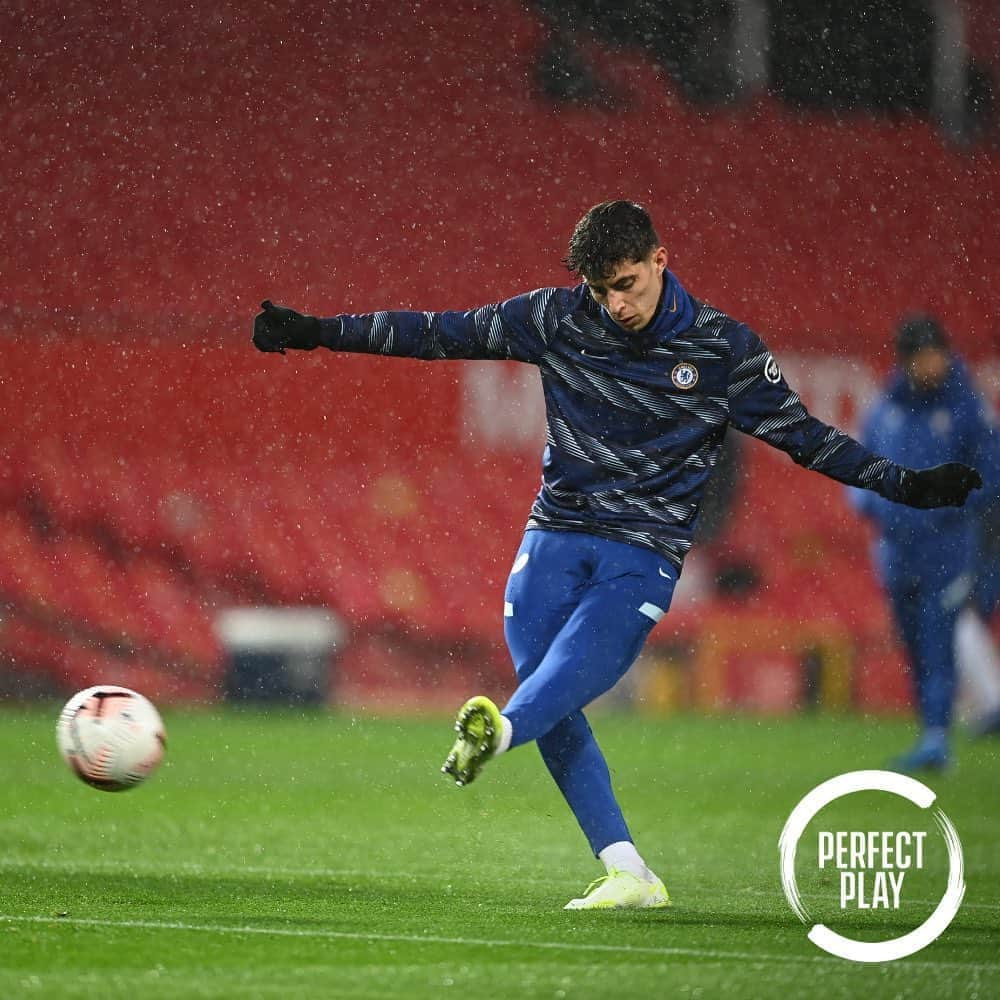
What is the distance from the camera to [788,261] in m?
17.8

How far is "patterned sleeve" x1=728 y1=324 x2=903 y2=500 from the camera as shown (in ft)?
16.3

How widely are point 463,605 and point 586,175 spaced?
481 cm

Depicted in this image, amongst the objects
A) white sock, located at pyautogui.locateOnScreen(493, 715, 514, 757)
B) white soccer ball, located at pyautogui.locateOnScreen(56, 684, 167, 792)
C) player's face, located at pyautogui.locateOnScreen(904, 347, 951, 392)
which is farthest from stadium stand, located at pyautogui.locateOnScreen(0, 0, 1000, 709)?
white sock, located at pyautogui.locateOnScreen(493, 715, 514, 757)

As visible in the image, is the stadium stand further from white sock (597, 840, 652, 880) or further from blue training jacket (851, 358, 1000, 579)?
white sock (597, 840, 652, 880)

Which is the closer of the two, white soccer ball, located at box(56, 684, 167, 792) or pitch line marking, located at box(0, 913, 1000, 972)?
pitch line marking, located at box(0, 913, 1000, 972)

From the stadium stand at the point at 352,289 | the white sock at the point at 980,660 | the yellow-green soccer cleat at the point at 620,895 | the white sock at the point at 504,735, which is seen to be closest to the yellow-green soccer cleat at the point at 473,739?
the white sock at the point at 504,735

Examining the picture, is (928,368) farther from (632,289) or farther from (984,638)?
(632,289)

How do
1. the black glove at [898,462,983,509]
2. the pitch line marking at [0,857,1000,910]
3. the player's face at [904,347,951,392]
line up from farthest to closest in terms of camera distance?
1. the player's face at [904,347,951,392]
2. the pitch line marking at [0,857,1000,910]
3. the black glove at [898,462,983,509]

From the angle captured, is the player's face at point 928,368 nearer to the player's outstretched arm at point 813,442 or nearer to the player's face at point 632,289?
the player's outstretched arm at point 813,442

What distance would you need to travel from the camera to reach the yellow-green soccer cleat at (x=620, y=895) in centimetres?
486

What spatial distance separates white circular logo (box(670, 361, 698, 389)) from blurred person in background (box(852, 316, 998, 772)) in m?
4.01

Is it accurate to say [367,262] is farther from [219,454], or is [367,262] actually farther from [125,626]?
[125,626]

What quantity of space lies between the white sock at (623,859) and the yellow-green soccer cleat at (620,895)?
0.02m

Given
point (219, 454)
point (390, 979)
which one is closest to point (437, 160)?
point (219, 454)
